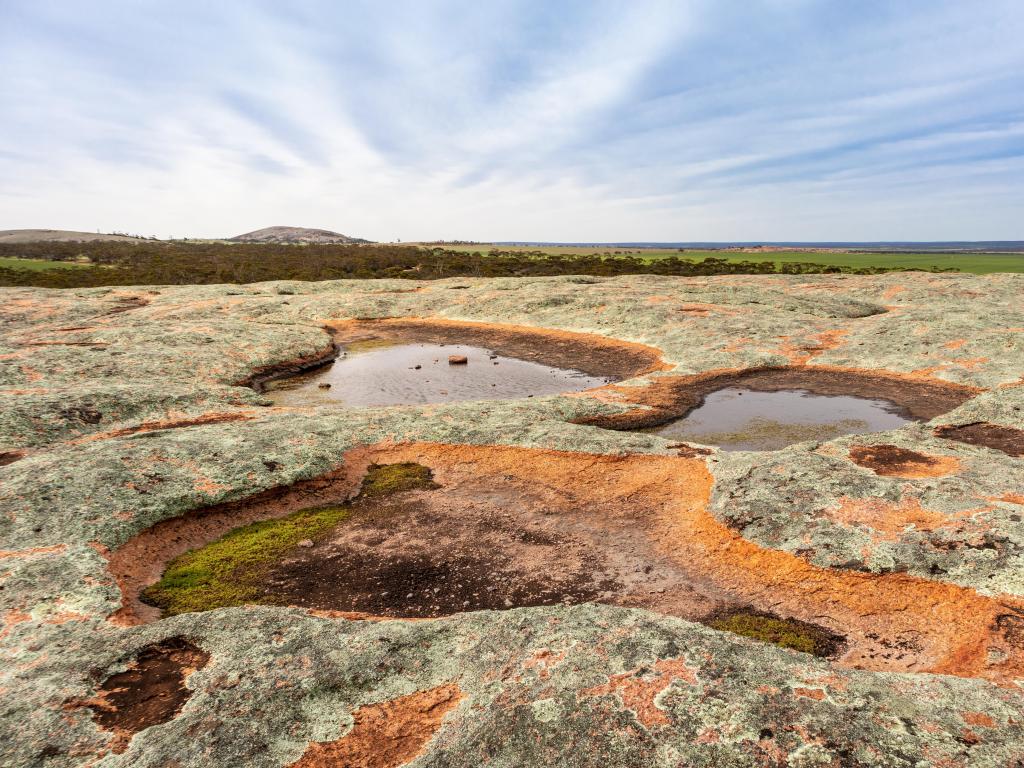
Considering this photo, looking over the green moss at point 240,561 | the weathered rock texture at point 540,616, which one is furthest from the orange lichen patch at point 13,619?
the green moss at point 240,561

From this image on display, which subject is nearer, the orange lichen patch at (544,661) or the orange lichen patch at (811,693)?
the orange lichen patch at (811,693)

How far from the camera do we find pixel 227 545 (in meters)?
13.6

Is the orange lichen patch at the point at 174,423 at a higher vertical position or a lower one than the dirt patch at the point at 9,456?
lower

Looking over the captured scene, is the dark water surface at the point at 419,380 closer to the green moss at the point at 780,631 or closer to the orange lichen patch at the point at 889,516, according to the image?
the orange lichen patch at the point at 889,516

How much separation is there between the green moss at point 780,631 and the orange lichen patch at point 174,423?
20158mm

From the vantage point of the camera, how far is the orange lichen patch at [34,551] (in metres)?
10.8

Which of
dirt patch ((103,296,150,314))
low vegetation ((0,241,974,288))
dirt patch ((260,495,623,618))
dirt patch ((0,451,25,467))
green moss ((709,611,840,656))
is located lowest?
dirt patch ((260,495,623,618))

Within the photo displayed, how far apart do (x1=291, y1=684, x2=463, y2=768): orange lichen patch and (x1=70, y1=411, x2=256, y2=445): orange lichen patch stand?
17978mm

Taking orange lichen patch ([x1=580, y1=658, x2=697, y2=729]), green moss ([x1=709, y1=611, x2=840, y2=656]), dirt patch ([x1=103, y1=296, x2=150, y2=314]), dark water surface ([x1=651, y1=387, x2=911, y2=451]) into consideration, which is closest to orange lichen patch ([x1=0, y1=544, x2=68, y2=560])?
orange lichen patch ([x1=580, y1=658, x2=697, y2=729])

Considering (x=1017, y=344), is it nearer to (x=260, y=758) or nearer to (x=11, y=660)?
(x=260, y=758)

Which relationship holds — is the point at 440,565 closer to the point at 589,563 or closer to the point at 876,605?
the point at 589,563

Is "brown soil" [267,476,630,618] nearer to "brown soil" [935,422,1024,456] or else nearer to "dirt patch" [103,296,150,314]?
"brown soil" [935,422,1024,456]

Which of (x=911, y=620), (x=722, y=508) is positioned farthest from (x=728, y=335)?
(x=911, y=620)

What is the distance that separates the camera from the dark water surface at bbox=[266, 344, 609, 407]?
2989cm
